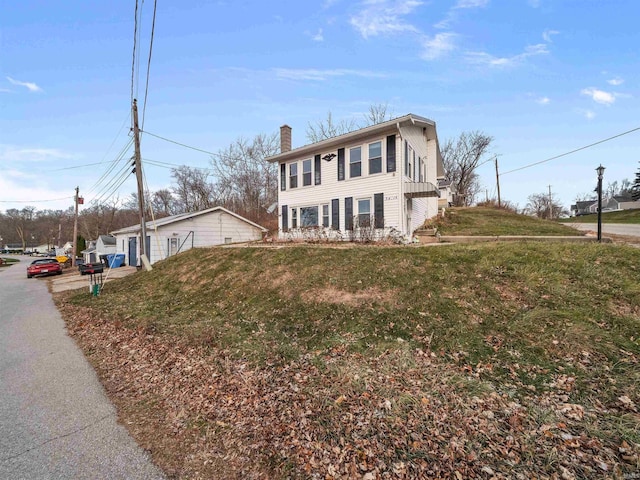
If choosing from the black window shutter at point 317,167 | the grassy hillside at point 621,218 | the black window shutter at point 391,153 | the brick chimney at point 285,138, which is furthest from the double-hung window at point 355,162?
the grassy hillside at point 621,218

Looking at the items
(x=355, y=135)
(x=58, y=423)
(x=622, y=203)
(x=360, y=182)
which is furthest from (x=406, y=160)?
(x=622, y=203)

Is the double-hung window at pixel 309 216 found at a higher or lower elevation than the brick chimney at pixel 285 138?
lower

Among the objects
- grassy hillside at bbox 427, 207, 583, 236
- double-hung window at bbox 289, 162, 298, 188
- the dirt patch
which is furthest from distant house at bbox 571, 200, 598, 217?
the dirt patch

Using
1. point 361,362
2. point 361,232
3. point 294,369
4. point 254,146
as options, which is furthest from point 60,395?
point 254,146

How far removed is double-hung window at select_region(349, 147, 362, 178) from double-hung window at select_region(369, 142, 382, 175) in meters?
0.56

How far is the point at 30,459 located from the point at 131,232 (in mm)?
22955

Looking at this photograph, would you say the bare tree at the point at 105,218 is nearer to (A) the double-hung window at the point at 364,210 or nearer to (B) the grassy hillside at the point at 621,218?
(A) the double-hung window at the point at 364,210

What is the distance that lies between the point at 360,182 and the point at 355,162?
106 centimetres

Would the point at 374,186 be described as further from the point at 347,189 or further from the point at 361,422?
the point at 361,422

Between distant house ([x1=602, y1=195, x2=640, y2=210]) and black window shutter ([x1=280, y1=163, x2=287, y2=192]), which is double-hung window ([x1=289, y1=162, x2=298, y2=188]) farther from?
distant house ([x1=602, y1=195, x2=640, y2=210])

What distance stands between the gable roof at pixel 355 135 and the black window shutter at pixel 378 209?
2.87m

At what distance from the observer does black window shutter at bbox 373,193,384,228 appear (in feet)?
43.0

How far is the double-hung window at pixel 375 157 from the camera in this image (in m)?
13.3

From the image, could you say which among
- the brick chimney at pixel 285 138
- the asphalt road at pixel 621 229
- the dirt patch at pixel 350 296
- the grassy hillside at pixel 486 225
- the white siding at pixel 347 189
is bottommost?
the dirt patch at pixel 350 296
